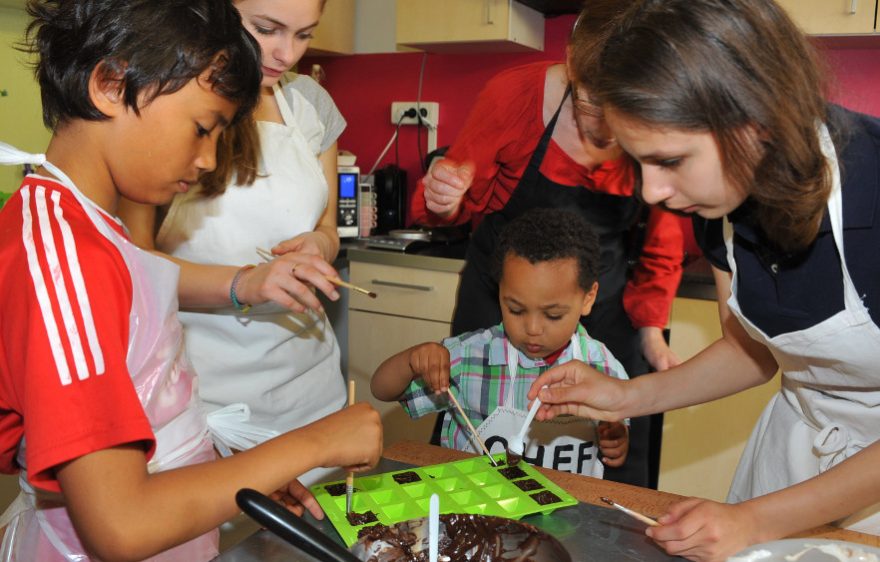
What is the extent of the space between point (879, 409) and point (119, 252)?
96cm

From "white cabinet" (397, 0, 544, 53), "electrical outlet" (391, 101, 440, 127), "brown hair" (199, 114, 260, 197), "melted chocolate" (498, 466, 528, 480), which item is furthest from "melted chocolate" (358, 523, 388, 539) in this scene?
"electrical outlet" (391, 101, 440, 127)

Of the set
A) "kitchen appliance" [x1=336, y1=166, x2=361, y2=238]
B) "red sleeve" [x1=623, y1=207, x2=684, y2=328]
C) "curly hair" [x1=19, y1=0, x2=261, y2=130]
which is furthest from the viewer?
"kitchen appliance" [x1=336, y1=166, x2=361, y2=238]

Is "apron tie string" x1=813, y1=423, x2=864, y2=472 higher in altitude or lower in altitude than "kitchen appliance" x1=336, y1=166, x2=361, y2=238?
lower

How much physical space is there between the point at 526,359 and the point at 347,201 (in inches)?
56.4

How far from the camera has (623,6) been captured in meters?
1.13

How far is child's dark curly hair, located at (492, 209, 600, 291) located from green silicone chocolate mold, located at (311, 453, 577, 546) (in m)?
0.50

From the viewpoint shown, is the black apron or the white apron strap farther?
the black apron

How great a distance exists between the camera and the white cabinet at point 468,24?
249 centimetres

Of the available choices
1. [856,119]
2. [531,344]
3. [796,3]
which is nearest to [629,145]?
[856,119]

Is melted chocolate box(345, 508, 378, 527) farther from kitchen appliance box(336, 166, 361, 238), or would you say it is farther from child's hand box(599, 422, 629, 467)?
kitchen appliance box(336, 166, 361, 238)

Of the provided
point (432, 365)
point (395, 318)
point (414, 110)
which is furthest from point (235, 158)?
point (414, 110)

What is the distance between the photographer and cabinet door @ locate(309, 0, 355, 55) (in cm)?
287

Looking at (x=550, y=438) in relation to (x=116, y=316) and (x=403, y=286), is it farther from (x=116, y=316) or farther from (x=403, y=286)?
(x=403, y=286)

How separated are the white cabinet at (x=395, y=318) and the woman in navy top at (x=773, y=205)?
4.61ft
